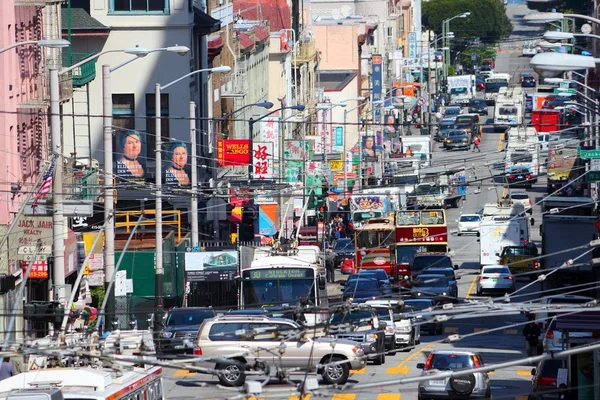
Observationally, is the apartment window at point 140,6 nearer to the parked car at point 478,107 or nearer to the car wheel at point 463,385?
the car wheel at point 463,385

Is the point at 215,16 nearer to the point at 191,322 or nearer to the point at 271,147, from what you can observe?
the point at 271,147

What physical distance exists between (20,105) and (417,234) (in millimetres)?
27375

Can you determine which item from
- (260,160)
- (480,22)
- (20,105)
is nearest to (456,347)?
(20,105)

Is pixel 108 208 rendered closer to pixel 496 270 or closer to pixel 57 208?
pixel 57 208

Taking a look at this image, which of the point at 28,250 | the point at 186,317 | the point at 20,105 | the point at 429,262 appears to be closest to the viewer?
the point at 28,250

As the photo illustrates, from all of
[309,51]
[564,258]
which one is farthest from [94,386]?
[309,51]

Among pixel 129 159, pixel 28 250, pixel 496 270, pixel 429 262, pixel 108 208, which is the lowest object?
pixel 496 270

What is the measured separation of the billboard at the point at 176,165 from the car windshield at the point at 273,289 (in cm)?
694

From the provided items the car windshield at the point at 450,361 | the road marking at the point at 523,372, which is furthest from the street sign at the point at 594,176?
the car windshield at the point at 450,361

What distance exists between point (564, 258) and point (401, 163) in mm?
32070

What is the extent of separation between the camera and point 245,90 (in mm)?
75312

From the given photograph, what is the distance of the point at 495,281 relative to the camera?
5403cm

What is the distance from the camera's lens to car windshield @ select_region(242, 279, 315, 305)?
4188 cm

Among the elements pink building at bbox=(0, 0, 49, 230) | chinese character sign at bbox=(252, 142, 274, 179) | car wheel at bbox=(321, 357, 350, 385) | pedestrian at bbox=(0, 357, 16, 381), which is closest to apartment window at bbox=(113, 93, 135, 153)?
chinese character sign at bbox=(252, 142, 274, 179)
